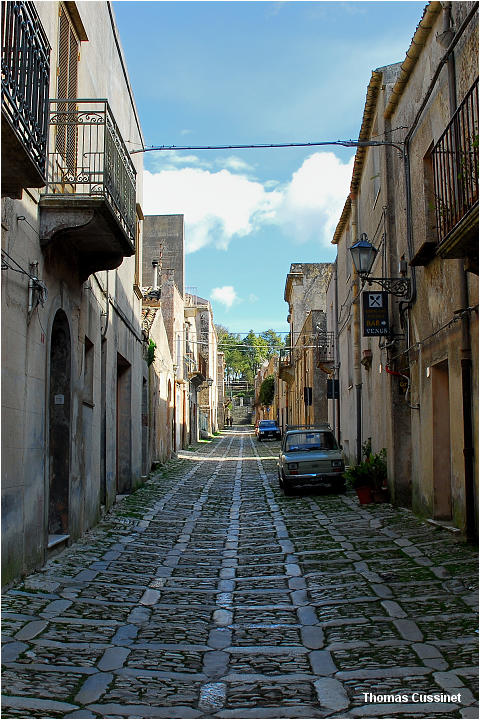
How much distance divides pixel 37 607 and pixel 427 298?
701 cm

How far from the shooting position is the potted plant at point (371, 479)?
1393 centimetres

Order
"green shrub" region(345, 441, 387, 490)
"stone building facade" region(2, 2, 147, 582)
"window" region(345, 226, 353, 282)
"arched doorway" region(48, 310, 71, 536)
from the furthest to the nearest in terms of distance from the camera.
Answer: "window" region(345, 226, 353, 282) < "green shrub" region(345, 441, 387, 490) < "arched doorway" region(48, 310, 71, 536) < "stone building facade" region(2, 2, 147, 582)

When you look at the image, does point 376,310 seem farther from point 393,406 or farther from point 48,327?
point 48,327

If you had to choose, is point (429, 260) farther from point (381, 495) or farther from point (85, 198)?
point (381, 495)

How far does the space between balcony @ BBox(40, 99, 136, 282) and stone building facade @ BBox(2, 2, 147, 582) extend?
0.02 meters

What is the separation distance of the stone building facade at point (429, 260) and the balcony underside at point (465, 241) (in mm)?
14

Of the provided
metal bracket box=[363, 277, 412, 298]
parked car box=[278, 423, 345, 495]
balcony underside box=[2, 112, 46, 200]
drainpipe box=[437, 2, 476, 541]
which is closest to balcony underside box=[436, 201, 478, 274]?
drainpipe box=[437, 2, 476, 541]

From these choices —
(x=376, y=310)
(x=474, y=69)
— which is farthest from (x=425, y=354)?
(x=474, y=69)

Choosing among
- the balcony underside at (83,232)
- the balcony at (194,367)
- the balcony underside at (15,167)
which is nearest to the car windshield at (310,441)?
the balcony underside at (83,232)

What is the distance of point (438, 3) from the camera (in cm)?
977

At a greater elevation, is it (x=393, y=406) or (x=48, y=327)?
(x=48, y=327)

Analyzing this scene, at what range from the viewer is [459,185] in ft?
24.9

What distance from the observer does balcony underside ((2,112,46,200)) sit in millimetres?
5688

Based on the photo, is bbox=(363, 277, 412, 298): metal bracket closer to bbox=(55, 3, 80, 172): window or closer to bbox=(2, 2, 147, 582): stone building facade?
bbox=(2, 2, 147, 582): stone building facade
